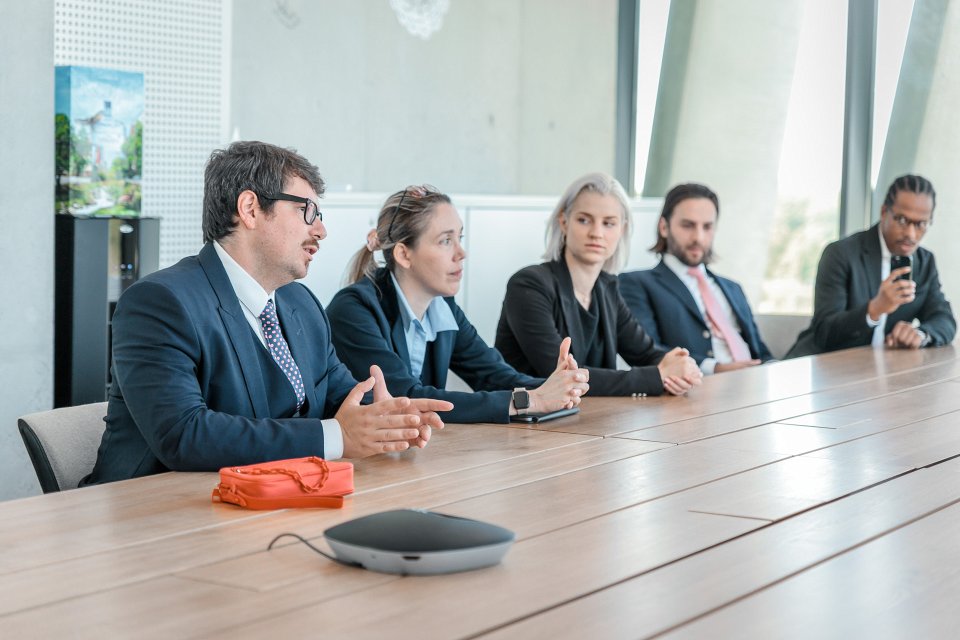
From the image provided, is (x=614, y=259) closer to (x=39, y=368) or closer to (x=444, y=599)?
(x=39, y=368)

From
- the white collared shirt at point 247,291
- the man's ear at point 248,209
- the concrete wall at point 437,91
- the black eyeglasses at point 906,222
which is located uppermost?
the concrete wall at point 437,91

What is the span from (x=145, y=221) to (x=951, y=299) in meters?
4.15

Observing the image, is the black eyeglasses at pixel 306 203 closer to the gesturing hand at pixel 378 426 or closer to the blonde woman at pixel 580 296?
the gesturing hand at pixel 378 426

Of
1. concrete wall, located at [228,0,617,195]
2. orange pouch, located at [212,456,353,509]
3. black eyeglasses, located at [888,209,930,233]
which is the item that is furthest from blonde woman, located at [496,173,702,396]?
concrete wall, located at [228,0,617,195]

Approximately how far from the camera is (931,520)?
69.3 inches

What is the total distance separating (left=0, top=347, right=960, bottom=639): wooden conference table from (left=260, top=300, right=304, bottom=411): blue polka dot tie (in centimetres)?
31

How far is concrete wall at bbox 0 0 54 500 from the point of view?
3.76 metres

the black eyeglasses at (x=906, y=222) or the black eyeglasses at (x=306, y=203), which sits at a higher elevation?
the black eyeglasses at (x=906, y=222)

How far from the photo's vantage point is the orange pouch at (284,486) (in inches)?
69.9

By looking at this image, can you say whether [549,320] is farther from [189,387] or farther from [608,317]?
[189,387]

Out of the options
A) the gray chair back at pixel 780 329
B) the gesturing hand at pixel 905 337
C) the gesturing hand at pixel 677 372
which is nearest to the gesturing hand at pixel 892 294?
the gesturing hand at pixel 905 337

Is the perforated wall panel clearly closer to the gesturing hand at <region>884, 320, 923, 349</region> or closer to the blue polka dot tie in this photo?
the blue polka dot tie

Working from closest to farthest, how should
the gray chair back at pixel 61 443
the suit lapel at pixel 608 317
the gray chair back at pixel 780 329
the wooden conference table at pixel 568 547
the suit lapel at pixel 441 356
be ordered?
the wooden conference table at pixel 568 547, the gray chair back at pixel 61 443, the suit lapel at pixel 441 356, the suit lapel at pixel 608 317, the gray chair back at pixel 780 329

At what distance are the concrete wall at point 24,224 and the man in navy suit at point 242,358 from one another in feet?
5.02
